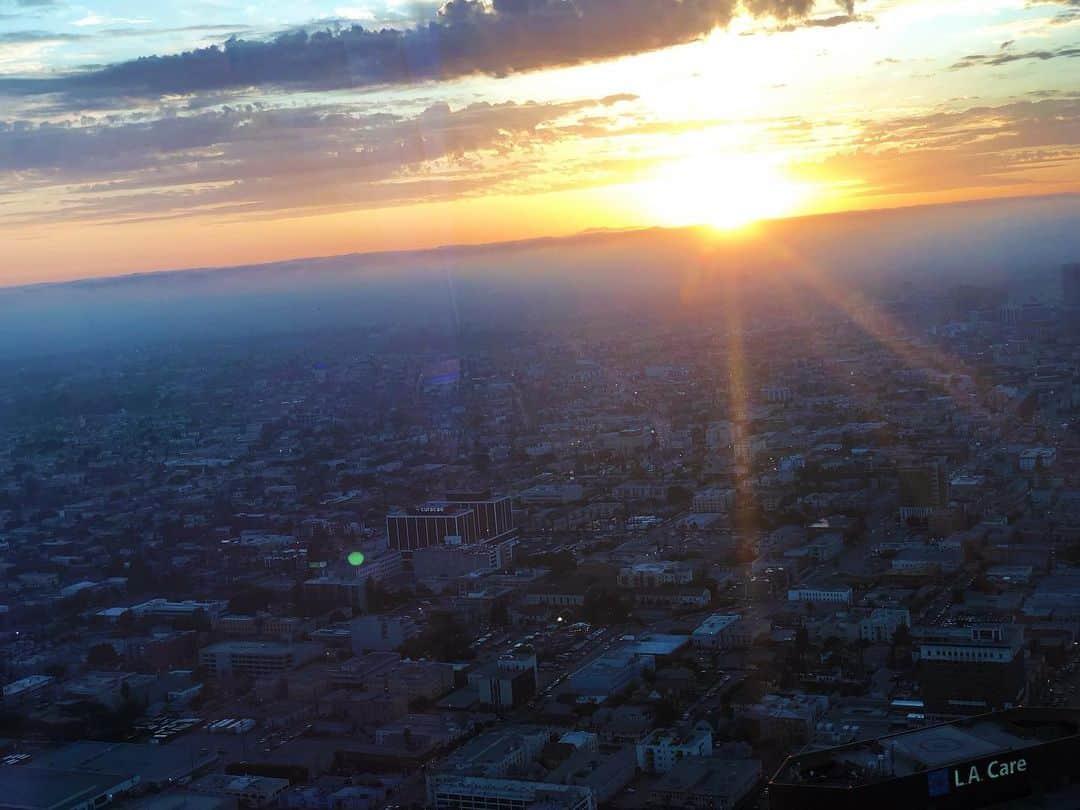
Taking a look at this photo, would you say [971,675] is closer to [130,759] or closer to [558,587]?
[558,587]

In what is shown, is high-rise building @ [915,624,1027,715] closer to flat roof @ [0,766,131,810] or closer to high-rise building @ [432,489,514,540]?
flat roof @ [0,766,131,810]

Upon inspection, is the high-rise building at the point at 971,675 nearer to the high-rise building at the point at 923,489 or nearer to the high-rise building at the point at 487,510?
the high-rise building at the point at 923,489

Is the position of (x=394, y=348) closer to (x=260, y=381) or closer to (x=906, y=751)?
(x=260, y=381)

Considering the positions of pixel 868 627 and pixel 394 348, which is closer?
pixel 868 627

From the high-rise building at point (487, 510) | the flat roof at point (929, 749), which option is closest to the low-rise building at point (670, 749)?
the flat roof at point (929, 749)

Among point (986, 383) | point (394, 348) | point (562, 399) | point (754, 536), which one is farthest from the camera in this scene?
point (394, 348)

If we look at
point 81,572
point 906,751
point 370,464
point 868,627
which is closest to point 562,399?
point 370,464

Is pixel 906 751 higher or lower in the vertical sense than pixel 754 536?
higher

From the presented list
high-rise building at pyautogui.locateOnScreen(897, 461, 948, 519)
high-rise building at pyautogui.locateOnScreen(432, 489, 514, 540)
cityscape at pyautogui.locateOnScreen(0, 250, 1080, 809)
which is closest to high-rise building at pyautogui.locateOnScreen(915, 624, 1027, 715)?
cityscape at pyautogui.locateOnScreen(0, 250, 1080, 809)
